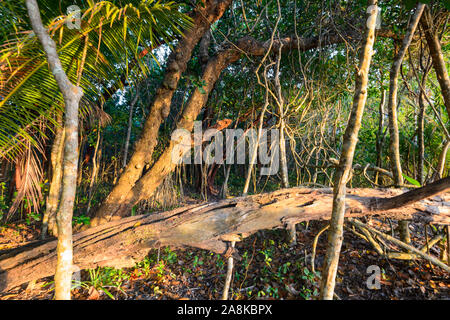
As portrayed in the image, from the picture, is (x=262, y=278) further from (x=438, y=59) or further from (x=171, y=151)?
(x=438, y=59)

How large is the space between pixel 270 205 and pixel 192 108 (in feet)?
6.23

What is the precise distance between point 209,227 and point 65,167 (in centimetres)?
123

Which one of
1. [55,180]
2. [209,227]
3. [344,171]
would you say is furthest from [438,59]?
[55,180]

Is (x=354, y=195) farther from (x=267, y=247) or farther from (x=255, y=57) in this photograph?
(x=255, y=57)

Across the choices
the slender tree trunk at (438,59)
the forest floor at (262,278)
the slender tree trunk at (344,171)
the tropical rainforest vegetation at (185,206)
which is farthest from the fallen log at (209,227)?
the slender tree trunk at (438,59)

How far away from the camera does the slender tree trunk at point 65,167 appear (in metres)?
1.14

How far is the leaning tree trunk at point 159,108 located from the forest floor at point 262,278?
2.75 ft

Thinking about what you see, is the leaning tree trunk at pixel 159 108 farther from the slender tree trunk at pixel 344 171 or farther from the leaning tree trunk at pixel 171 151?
the slender tree trunk at pixel 344 171

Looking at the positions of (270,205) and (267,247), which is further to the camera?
(267,247)

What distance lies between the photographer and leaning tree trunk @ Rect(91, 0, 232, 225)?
2707mm

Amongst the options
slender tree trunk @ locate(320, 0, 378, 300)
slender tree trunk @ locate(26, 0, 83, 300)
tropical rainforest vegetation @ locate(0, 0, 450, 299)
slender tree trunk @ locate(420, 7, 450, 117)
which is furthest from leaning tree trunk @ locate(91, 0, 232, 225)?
slender tree trunk @ locate(420, 7, 450, 117)

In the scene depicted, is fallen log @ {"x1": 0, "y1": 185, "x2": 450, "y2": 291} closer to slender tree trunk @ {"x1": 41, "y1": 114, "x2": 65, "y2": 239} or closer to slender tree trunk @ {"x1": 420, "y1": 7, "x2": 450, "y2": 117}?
slender tree trunk @ {"x1": 41, "y1": 114, "x2": 65, "y2": 239}
